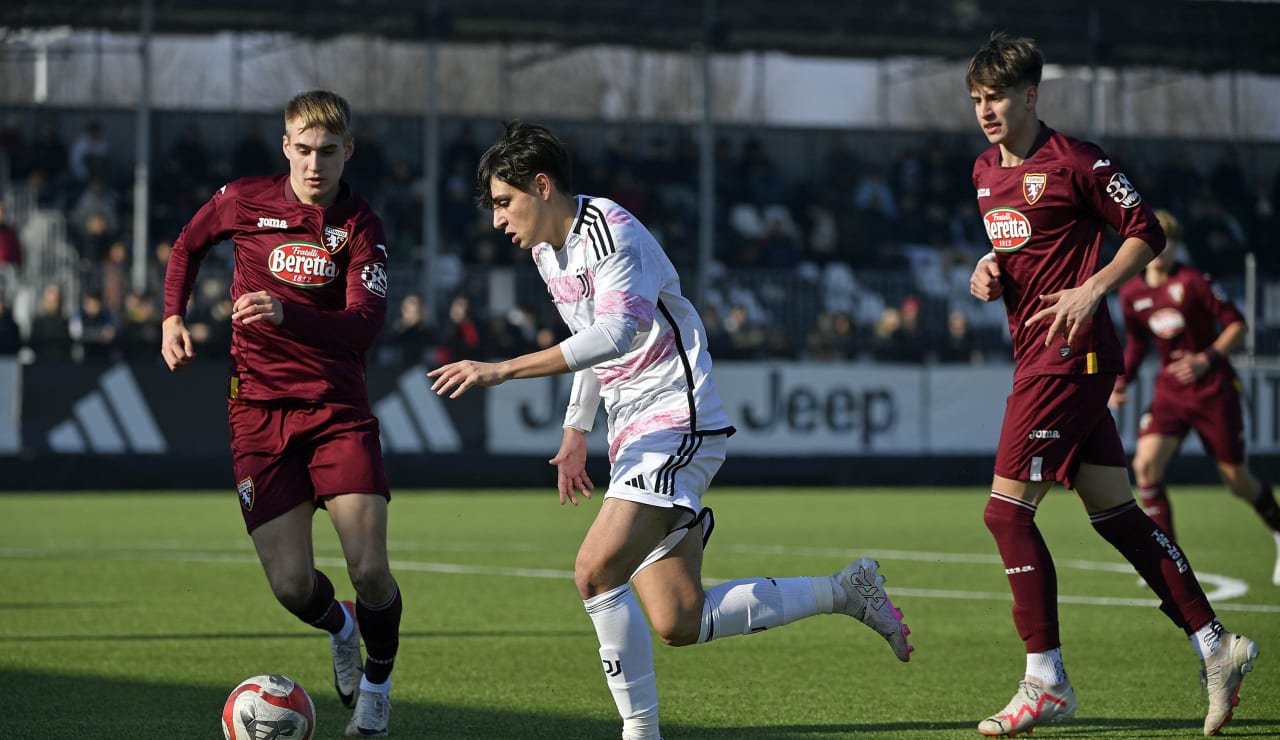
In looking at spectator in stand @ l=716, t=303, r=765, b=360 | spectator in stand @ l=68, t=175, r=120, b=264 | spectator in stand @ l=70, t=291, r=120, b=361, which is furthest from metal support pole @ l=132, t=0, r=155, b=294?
spectator in stand @ l=716, t=303, r=765, b=360

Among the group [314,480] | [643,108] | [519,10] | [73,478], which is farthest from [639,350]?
[643,108]

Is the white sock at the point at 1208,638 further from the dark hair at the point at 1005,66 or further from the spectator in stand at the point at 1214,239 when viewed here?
the spectator in stand at the point at 1214,239

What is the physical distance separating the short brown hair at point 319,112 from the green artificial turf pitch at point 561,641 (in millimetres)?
2217

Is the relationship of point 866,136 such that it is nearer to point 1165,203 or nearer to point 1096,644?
point 1165,203

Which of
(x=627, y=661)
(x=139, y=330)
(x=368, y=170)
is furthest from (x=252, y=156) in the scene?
(x=627, y=661)

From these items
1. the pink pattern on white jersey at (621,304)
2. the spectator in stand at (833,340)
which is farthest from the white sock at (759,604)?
the spectator in stand at (833,340)

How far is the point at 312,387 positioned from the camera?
6.37 metres

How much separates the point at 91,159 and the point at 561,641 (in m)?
19.2

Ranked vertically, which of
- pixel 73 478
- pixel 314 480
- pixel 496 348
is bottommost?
pixel 73 478

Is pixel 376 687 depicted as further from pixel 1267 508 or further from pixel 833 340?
pixel 833 340

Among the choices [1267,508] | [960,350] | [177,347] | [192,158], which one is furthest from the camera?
[192,158]

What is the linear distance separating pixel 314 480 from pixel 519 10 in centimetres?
2295

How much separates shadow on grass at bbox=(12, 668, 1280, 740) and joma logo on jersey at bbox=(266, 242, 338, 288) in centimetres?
166

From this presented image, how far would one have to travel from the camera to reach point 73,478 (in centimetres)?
1969
